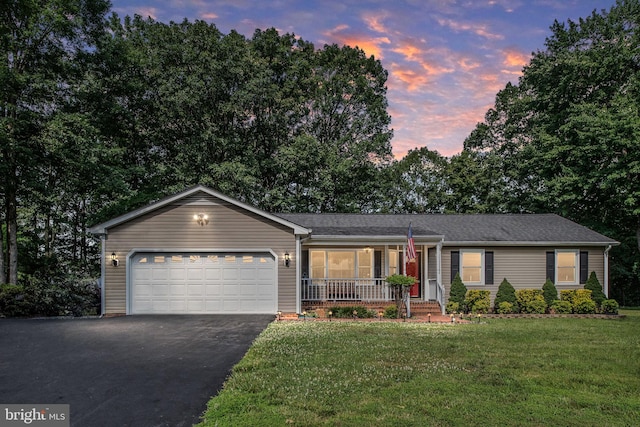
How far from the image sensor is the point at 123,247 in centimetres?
1385

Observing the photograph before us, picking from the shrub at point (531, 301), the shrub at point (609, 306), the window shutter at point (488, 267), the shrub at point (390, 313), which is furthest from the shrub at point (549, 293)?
the shrub at point (390, 313)

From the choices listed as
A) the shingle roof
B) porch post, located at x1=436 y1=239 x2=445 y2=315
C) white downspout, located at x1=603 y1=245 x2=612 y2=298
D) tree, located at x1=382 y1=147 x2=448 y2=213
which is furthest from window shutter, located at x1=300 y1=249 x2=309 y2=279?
tree, located at x1=382 y1=147 x2=448 y2=213

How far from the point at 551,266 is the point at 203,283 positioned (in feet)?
44.3

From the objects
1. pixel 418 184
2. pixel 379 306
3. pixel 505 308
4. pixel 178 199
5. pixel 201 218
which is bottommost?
pixel 505 308

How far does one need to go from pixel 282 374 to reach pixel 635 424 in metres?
4.63

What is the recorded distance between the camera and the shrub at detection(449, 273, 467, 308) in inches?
594

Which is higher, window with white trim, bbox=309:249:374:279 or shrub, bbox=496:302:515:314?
window with white trim, bbox=309:249:374:279

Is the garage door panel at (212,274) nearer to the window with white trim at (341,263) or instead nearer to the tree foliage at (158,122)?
the window with white trim at (341,263)

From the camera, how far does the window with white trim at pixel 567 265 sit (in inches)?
644

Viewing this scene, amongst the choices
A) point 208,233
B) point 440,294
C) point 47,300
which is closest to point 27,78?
point 47,300

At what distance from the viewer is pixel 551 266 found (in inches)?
643

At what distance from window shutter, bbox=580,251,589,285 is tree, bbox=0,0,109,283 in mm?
23934

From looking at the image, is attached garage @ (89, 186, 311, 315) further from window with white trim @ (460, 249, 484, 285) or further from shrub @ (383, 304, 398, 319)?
window with white trim @ (460, 249, 484, 285)

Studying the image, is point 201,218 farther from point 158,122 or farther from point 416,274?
point 158,122
